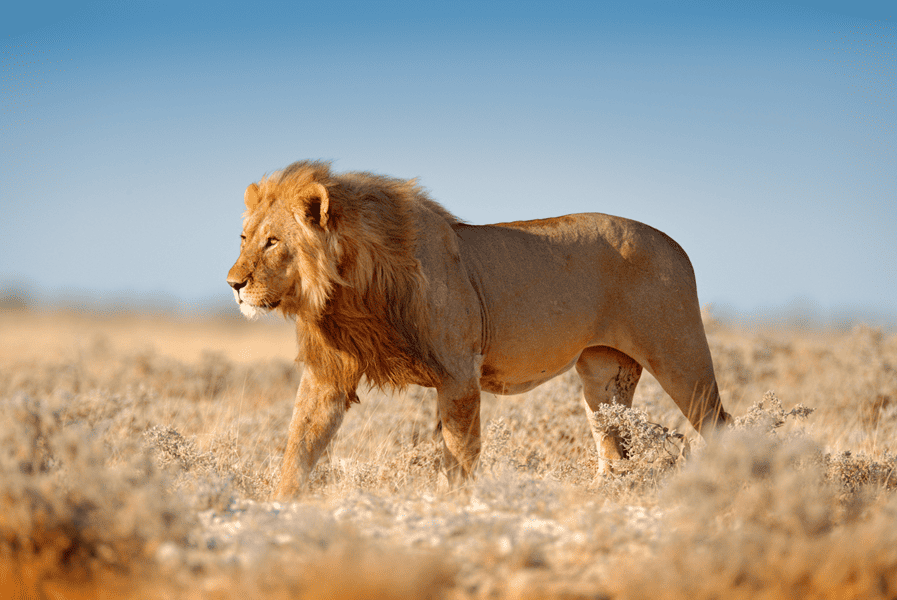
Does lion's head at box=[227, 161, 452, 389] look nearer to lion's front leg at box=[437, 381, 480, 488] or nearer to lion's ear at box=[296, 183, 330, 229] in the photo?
lion's ear at box=[296, 183, 330, 229]

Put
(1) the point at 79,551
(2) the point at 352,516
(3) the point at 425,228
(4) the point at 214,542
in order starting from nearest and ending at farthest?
(1) the point at 79,551, (4) the point at 214,542, (2) the point at 352,516, (3) the point at 425,228

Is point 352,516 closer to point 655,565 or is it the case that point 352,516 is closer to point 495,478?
point 495,478

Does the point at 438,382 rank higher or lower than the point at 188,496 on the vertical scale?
higher

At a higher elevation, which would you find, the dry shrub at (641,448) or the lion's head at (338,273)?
the lion's head at (338,273)

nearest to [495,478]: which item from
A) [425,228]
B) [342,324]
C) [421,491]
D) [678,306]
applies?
[421,491]

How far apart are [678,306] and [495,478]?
8.46ft

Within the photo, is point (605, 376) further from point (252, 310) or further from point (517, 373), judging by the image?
point (252, 310)

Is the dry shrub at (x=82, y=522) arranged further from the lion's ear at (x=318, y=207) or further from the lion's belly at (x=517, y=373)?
the lion's belly at (x=517, y=373)

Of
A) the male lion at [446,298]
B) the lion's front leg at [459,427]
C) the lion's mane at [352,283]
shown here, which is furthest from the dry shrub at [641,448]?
the lion's mane at [352,283]

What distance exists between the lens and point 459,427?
5137 millimetres

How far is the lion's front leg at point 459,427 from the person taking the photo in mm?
5137

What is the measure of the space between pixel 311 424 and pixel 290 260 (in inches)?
47.9

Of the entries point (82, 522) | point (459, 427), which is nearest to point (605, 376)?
point (459, 427)

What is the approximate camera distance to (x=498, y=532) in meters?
3.46
